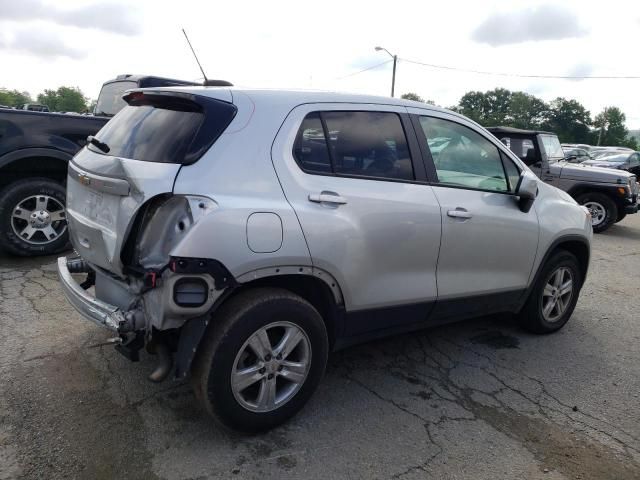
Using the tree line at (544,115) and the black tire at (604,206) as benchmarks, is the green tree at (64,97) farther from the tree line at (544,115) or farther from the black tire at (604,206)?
the black tire at (604,206)

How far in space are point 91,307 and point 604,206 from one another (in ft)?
33.5

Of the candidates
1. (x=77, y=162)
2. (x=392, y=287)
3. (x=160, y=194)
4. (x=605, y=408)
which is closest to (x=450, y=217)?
(x=392, y=287)

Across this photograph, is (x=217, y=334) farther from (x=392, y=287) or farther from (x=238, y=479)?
(x=392, y=287)

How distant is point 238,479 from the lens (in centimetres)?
243

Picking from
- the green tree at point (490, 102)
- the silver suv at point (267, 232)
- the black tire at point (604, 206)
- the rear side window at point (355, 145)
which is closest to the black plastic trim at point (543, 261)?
the silver suv at point (267, 232)

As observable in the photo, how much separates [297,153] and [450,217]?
117 cm

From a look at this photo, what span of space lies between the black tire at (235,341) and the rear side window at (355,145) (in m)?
0.75

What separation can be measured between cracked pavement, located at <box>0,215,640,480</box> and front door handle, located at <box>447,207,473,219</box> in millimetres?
1156

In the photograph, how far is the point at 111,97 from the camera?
7793 mm

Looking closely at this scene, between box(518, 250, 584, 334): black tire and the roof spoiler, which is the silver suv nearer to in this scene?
the roof spoiler

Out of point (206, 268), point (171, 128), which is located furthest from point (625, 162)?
point (206, 268)

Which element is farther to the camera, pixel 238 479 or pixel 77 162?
pixel 77 162

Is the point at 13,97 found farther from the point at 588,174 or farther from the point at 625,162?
the point at 588,174

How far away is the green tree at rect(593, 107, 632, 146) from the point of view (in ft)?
274
